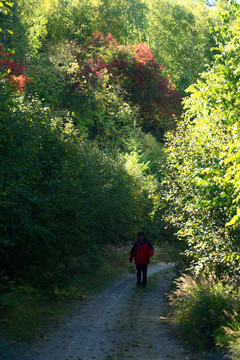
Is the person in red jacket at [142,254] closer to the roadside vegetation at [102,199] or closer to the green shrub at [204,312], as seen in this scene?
the roadside vegetation at [102,199]

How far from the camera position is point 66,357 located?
825cm

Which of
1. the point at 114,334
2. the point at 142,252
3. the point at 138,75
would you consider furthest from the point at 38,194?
the point at 138,75

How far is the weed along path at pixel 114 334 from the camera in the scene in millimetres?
8656

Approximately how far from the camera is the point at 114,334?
33.8 ft

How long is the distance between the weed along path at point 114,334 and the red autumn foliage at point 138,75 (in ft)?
108

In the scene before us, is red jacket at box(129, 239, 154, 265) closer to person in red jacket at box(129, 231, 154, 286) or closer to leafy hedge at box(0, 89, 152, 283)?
person in red jacket at box(129, 231, 154, 286)

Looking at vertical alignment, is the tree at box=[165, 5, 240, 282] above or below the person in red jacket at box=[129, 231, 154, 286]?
above

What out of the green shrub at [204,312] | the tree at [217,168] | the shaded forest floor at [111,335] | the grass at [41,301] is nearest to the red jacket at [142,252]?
the grass at [41,301]

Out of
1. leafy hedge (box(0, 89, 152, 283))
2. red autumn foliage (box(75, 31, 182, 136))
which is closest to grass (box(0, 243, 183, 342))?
leafy hedge (box(0, 89, 152, 283))

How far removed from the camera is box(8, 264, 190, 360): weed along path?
8656 mm

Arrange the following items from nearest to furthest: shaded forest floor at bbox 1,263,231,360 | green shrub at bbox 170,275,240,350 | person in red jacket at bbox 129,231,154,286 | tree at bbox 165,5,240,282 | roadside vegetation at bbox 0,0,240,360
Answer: shaded forest floor at bbox 1,263,231,360
green shrub at bbox 170,275,240,350
roadside vegetation at bbox 0,0,240,360
tree at bbox 165,5,240,282
person in red jacket at bbox 129,231,154,286

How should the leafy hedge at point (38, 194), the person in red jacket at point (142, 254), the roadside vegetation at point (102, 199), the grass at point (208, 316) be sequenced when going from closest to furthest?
the grass at point (208, 316), the roadside vegetation at point (102, 199), the leafy hedge at point (38, 194), the person in red jacket at point (142, 254)

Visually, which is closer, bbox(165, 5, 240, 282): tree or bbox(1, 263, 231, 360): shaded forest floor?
bbox(1, 263, 231, 360): shaded forest floor

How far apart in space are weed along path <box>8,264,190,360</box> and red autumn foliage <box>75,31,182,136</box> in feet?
108
